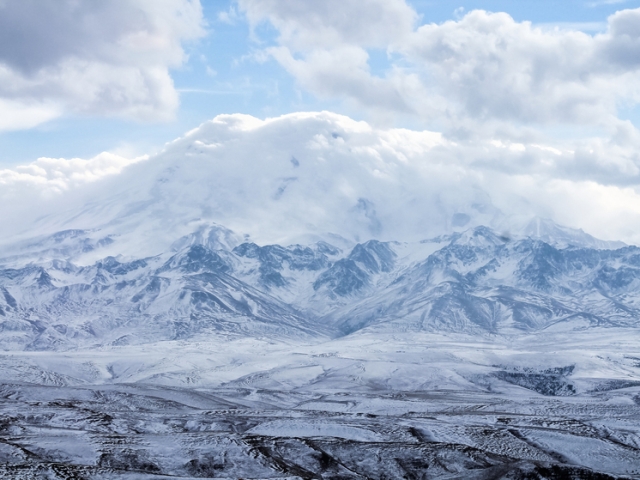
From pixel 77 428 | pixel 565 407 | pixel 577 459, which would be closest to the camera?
pixel 577 459

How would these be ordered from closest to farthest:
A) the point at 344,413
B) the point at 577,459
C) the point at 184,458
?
the point at 184,458 < the point at 577,459 < the point at 344,413

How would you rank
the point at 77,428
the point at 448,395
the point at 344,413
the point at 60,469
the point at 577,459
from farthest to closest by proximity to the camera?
1. the point at 448,395
2. the point at 344,413
3. the point at 77,428
4. the point at 577,459
5. the point at 60,469

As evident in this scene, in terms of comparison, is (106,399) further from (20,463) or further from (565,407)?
(565,407)

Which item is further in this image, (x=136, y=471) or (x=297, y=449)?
(x=297, y=449)

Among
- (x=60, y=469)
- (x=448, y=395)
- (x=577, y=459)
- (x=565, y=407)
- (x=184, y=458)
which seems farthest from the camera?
(x=448, y=395)

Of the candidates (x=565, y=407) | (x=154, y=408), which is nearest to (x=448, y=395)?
(x=565, y=407)

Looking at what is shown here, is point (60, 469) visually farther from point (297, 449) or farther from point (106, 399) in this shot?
point (106, 399)

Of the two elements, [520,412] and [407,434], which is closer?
[407,434]

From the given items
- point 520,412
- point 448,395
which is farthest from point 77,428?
point 448,395

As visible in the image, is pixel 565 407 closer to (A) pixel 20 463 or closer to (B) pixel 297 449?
(B) pixel 297 449
